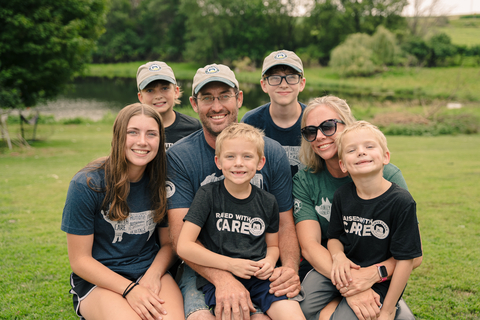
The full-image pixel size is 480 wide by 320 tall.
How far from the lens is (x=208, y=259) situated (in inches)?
98.9

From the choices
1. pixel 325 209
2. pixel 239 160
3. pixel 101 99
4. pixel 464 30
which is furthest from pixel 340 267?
pixel 464 30

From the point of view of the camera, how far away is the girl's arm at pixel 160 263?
2632 millimetres

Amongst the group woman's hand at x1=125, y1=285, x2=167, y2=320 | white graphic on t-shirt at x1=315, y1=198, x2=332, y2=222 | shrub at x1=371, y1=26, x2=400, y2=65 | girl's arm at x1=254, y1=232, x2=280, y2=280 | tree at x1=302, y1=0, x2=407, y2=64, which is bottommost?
woman's hand at x1=125, y1=285, x2=167, y2=320

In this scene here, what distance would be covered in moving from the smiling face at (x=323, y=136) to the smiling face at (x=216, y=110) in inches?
24.3

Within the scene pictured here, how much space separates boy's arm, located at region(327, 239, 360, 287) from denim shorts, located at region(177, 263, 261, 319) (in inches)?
22.1

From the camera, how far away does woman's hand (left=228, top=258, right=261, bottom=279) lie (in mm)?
2482

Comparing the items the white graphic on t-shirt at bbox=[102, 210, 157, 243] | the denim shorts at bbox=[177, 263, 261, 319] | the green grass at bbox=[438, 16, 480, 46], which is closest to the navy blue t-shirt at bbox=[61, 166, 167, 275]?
the white graphic on t-shirt at bbox=[102, 210, 157, 243]

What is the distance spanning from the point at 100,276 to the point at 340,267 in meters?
1.58

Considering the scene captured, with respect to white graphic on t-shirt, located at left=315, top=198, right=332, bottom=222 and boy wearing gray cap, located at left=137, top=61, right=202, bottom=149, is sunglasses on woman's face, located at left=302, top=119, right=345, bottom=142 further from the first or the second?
boy wearing gray cap, located at left=137, top=61, right=202, bottom=149

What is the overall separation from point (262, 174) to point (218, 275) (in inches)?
32.5

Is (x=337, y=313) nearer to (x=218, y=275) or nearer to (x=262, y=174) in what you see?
(x=218, y=275)

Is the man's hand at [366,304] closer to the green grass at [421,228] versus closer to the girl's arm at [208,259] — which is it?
the girl's arm at [208,259]

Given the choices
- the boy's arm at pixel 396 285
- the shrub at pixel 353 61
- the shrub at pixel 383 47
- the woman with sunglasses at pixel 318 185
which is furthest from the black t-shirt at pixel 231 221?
the shrub at pixel 383 47

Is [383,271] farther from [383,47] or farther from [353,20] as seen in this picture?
[353,20]
